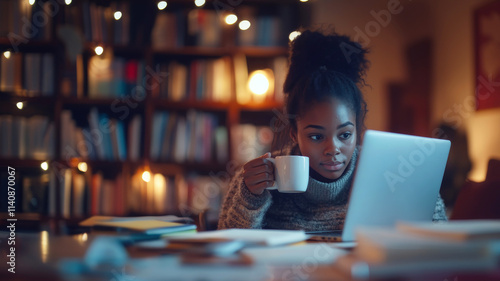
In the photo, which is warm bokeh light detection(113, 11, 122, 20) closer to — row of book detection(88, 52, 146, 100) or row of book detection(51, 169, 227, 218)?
row of book detection(88, 52, 146, 100)

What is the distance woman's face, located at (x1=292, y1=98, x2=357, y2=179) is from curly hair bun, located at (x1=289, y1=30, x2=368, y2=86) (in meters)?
0.22

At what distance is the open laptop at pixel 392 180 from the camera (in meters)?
0.84

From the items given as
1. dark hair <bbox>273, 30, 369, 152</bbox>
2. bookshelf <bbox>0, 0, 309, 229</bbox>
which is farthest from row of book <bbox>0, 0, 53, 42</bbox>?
dark hair <bbox>273, 30, 369, 152</bbox>

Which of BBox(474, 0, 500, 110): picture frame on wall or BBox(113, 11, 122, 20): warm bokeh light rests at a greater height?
BBox(113, 11, 122, 20): warm bokeh light

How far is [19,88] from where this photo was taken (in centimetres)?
250

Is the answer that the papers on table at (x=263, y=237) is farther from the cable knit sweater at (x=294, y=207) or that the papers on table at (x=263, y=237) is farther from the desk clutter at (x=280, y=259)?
the cable knit sweater at (x=294, y=207)

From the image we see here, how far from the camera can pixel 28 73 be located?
252 centimetres

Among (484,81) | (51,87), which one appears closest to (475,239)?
(484,81)

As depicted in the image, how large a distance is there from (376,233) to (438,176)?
412mm

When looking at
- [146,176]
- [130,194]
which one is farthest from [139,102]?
[130,194]

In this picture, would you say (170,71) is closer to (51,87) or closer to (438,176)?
(51,87)

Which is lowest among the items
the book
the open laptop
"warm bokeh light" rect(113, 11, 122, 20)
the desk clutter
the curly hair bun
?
the desk clutter

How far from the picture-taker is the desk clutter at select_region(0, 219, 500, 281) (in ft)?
1.81

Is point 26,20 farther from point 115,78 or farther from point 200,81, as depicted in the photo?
point 200,81
